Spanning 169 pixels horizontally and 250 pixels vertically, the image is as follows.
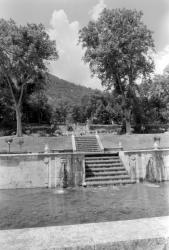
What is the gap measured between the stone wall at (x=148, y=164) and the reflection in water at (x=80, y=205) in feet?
3.31

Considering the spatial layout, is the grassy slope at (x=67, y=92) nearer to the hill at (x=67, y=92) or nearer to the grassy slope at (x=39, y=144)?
the hill at (x=67, y=92)

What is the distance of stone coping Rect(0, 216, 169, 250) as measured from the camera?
1.67 meters

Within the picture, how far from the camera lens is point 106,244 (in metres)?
1.67

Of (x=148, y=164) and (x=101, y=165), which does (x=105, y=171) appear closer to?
(x=101, y=165)

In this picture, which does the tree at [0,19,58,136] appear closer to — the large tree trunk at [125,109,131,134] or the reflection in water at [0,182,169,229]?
the large tree trunk at [125,109,131,134]

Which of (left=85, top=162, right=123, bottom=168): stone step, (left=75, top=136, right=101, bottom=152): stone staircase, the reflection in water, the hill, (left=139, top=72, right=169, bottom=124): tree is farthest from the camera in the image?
the hill

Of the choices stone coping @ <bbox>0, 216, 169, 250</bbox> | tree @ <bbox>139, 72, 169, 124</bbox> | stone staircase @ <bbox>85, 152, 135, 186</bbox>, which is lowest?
stone staircase @ <bbox>85, 152, 135, 186</bbox>

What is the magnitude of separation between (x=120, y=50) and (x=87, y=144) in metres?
12.0

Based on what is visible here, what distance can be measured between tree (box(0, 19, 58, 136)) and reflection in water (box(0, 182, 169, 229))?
15.1m

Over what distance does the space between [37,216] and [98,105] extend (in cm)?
4754

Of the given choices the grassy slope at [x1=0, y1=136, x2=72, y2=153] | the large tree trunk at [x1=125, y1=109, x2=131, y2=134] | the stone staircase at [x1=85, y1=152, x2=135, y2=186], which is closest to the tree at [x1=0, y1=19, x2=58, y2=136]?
the grassy slope at [x1=0, y1=136, x2=72, y2=153]

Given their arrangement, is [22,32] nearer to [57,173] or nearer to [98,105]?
[57,173]

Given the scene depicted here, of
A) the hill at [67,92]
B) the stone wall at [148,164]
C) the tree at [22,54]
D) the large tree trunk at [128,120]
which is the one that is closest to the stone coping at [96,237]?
the stone wall at [148,164]

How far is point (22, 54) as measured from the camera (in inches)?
958
